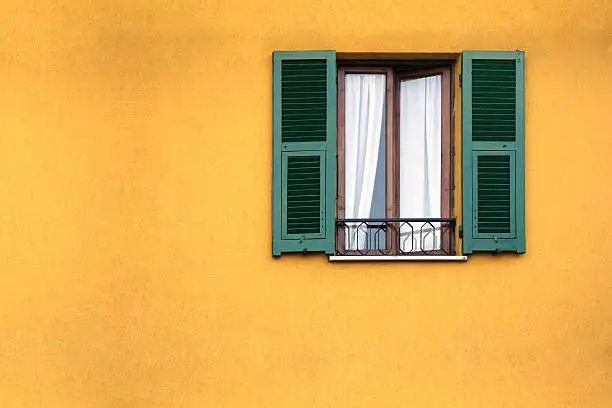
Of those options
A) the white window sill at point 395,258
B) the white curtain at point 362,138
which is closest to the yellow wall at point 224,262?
the white window sill at point 395,258

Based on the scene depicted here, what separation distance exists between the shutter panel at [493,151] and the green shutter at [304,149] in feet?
3.06

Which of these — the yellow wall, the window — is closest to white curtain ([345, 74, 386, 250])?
the window

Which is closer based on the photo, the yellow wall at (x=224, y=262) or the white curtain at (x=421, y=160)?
the yellow wall at (x=224, y=262)

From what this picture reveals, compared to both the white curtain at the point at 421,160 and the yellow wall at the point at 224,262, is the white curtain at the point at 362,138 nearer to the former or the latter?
the white curtain at the point at 421,160

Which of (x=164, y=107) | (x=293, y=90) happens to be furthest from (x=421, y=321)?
(x=164, y=107)

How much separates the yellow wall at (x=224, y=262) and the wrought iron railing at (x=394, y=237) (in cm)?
22

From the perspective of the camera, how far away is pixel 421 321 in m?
7.18

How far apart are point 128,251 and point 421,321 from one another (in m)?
2.08

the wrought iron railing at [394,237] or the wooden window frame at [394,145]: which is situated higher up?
the wooden window frame at [394,145]

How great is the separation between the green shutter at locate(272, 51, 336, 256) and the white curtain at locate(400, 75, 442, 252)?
0.58 metres

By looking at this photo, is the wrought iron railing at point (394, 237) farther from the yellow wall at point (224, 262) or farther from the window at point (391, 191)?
the yellow wall at point (224, 262)

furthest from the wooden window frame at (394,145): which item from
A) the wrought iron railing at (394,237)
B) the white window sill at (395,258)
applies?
the white window sill at (395,258)

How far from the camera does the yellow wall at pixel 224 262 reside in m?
7.17

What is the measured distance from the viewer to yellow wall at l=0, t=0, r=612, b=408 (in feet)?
23.5
